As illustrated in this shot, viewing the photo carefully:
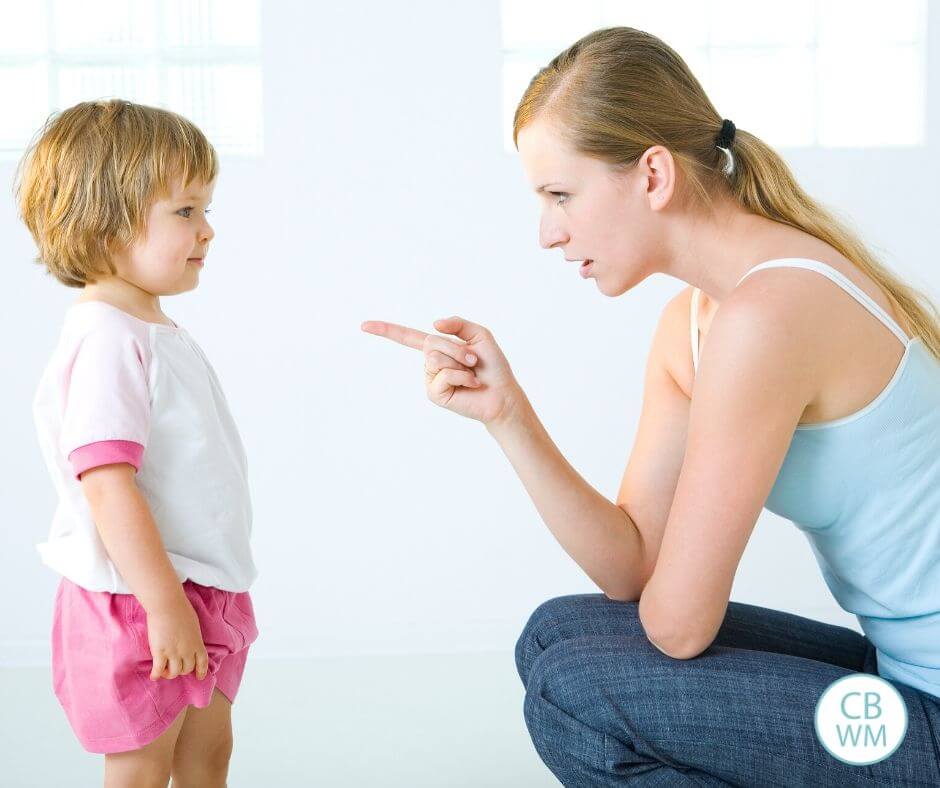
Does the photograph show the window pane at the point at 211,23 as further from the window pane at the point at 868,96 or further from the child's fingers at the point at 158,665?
the child's fingers at the point at 158,665

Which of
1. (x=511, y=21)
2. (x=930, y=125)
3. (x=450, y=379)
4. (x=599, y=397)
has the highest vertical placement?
(x=511, y=21)

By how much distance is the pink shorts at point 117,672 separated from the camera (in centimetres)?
145

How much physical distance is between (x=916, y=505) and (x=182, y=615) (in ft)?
2.98

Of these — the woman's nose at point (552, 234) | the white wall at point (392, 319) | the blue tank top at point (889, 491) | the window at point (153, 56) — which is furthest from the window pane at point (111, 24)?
the blue tank top at point (889, 491)

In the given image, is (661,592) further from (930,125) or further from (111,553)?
(930,125)

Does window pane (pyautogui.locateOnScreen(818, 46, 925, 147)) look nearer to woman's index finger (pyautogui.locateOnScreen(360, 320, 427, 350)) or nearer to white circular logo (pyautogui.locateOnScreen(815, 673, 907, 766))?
woman's index finger (pyautogui.locateOnScreen(360, 320, 427, 350))

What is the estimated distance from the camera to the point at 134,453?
4.70 feet

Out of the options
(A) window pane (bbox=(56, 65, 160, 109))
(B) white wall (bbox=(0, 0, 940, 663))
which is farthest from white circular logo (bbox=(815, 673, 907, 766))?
(A) window pane (bbox=(56, 65, 160, 109))

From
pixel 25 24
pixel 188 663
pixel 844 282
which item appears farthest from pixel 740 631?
pixel 25 24

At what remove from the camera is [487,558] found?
3.02 m

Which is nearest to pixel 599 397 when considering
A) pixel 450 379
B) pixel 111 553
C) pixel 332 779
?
pixel 332 779

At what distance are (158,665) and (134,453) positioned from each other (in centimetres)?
27

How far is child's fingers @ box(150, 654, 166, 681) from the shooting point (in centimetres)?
143

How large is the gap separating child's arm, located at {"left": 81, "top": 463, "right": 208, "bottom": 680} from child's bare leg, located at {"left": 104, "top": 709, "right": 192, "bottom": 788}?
11cm
